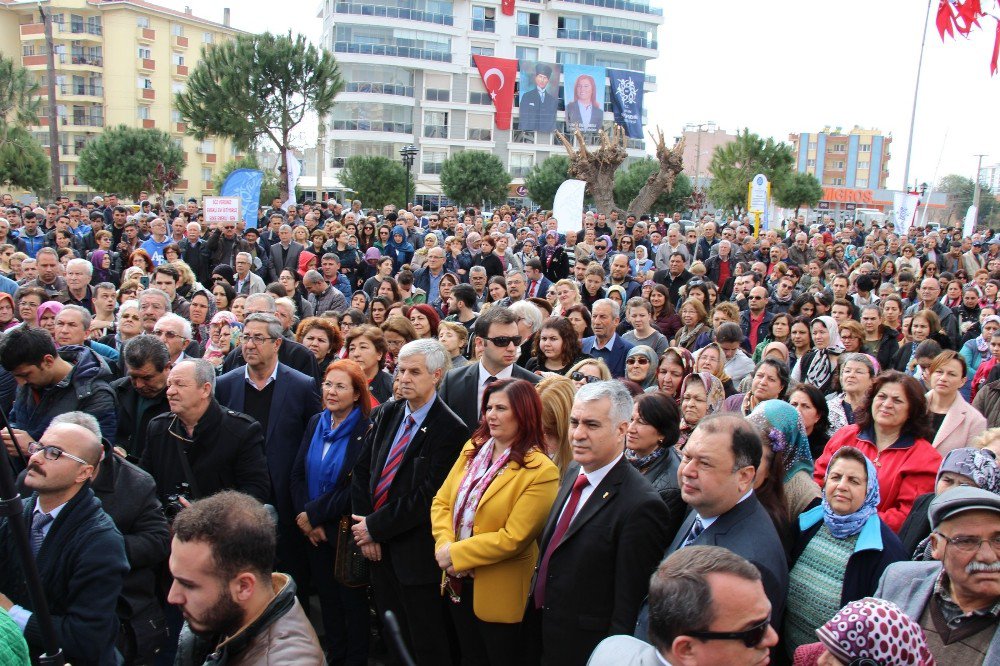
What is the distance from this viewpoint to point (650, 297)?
872cm

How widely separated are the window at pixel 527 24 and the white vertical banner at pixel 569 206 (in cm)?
5495

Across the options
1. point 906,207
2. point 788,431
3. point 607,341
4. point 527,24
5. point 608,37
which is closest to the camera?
point 788,431

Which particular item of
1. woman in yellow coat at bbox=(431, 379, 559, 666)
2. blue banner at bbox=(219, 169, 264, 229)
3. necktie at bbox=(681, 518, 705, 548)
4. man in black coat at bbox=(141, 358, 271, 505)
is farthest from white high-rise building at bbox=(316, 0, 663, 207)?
necktie at bbox=(681, 518, 705, 548)

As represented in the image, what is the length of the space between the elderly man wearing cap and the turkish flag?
209 feet

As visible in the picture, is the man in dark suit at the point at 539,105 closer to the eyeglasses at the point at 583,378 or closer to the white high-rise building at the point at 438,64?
the white high-rise building at the point at 438,64

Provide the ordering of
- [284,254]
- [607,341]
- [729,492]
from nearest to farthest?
1. [729,492]
2. [607,341]
3. [284,254]

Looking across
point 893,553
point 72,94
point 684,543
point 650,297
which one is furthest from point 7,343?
point 72,94

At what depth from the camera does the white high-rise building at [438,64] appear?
60.3 metres

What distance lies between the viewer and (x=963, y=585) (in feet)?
8.76

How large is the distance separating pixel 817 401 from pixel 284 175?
2861 cm

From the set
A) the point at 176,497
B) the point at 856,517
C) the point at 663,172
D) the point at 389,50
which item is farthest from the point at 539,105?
the point at 856,517

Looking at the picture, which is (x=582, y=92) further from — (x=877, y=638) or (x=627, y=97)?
(x=877, y=638)

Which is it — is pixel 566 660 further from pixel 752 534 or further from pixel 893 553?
pixel 893 553

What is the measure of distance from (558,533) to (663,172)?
26356mm
